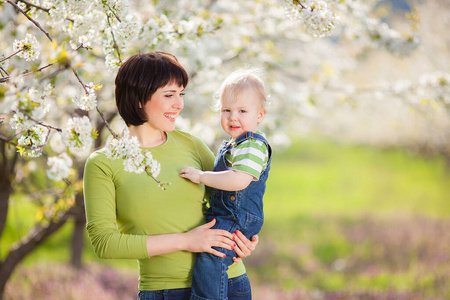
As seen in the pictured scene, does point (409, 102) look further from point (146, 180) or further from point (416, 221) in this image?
point (416, 221)

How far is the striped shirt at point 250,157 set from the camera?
2162 millimetres

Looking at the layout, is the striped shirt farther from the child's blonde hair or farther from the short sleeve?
the child's blonde hair

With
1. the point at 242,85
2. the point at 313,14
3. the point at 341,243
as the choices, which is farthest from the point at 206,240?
the point at 341,243

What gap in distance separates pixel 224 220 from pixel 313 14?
1.06 metres

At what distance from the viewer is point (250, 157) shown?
2191 millimetres

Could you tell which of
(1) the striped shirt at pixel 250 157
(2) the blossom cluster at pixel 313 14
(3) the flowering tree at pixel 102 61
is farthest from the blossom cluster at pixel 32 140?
(2) the blossom cluster at pixel 313 14

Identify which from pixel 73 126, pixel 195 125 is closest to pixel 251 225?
pixel 73 126

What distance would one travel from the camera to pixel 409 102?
5098 millimetres

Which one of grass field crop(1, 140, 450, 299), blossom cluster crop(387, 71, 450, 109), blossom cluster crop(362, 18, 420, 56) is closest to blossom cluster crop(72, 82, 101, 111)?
grass field crop(1, 140, 450, 299)

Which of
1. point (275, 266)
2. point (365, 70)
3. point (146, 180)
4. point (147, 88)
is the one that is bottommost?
point (275, 266)

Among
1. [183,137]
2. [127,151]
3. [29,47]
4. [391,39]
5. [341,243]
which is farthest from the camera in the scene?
[341,243]

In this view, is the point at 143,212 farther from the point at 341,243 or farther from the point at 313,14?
the point at 341,243

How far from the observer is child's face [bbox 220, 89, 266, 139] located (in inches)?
91.2

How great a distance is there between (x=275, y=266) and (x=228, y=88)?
5694 mm
